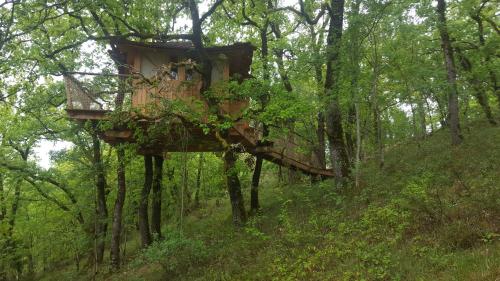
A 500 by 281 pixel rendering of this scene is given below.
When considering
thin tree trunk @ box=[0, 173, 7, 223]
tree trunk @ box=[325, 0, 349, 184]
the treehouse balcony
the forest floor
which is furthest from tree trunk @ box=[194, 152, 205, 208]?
thin tree trunk @ box=[0, 173, 7, 223]

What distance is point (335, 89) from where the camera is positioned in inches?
568

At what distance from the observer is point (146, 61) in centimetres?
1548

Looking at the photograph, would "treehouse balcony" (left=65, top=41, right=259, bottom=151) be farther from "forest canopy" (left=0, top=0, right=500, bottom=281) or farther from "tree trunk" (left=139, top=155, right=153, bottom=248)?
"tree trunk" (left=139, top=155, right=153, bottom=248)

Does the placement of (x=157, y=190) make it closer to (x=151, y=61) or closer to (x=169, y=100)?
(x=151, y=61)

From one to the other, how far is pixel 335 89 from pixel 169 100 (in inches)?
248

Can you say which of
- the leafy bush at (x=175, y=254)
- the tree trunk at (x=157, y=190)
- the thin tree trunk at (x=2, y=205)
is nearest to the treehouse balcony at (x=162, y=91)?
the tree trunk at (x=157, y=190)

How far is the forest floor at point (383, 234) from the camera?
7799mm

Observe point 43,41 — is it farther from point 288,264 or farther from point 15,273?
point 15,273

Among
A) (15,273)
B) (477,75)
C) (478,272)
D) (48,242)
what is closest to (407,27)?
(477,75)

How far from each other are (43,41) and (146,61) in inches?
195

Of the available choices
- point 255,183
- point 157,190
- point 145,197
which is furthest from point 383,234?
point 157,190

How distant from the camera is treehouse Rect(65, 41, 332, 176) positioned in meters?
12.2

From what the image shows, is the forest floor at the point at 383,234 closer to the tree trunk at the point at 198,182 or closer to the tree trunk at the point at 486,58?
the tree trunk at the point at 486,58

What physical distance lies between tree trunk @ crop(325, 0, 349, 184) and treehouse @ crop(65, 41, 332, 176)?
3.03 meters
